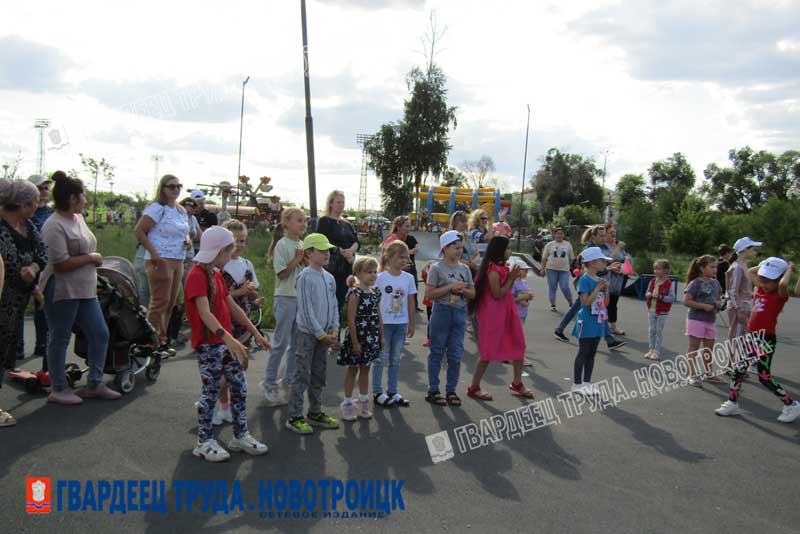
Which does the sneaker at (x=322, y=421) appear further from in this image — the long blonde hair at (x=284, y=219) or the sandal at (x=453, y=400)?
the long blonde hair at (x=284, y=219)

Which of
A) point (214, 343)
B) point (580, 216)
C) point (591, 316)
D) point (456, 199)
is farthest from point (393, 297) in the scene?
point (580, 216)

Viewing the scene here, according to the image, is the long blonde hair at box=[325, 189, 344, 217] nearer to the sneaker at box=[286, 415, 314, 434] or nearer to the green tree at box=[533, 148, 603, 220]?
the sneaker at box=[286, 415, 314, 434]

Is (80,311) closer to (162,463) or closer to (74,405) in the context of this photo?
(74,405)

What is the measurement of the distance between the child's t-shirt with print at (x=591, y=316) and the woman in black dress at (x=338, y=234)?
8.53ft

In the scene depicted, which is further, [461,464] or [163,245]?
[163,245]

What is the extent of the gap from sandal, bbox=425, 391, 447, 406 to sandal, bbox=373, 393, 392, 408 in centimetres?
46

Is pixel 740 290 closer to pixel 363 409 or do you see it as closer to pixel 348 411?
pixel 363 409

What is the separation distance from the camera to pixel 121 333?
19.2 ft

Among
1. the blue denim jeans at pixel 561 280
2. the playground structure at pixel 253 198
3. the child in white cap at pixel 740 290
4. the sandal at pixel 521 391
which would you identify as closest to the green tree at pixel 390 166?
the playground structure at pixel 253 198

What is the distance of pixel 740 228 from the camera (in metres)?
35.6

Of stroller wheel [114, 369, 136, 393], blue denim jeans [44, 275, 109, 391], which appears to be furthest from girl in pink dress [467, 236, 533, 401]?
blue denim jeans [44, 275, 109, 391]

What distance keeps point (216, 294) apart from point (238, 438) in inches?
43.3

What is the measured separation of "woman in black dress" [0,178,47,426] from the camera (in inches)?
189

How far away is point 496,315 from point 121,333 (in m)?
3.72
